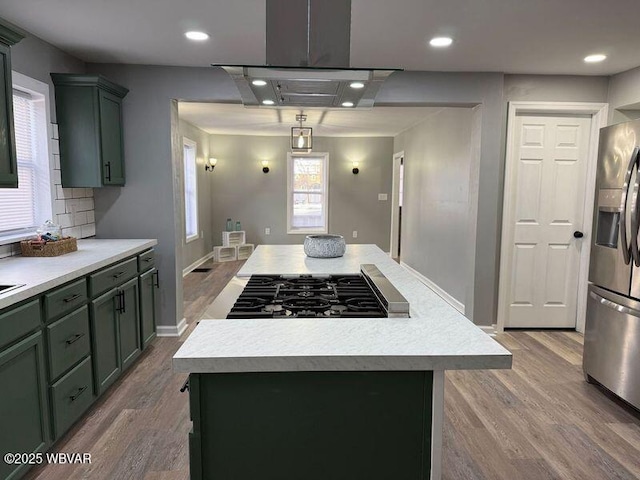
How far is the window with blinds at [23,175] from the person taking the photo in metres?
2.87

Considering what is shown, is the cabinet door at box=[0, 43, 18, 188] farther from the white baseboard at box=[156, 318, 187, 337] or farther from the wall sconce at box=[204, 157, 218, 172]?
the wall sconce at box=[204, 157, 218, 172]

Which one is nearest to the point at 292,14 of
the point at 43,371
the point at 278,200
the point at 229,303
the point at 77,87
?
the point at 229,303

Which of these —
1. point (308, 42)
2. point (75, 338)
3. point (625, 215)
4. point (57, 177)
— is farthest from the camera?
point (57, 177)

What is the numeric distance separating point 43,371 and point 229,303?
3.55 feet

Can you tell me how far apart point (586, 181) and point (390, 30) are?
2.51 metres

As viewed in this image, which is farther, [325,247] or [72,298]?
[325,247]

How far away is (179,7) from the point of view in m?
2.52

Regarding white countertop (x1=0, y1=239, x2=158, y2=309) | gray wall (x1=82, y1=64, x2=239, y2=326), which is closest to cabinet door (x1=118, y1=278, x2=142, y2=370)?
white countertop (x1=0, y1=239, x2=158, y2=309)

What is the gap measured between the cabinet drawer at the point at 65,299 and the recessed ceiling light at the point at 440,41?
269 cm

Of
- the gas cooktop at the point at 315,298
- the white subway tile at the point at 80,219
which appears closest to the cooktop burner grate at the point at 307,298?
the gas cooktop at the point at 315,298

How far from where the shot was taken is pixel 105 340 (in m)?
2.74

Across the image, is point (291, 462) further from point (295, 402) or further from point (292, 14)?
point (292, 14)

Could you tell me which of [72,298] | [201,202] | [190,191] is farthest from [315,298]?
[201,202]

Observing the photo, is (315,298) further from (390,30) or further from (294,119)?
(294,119)
